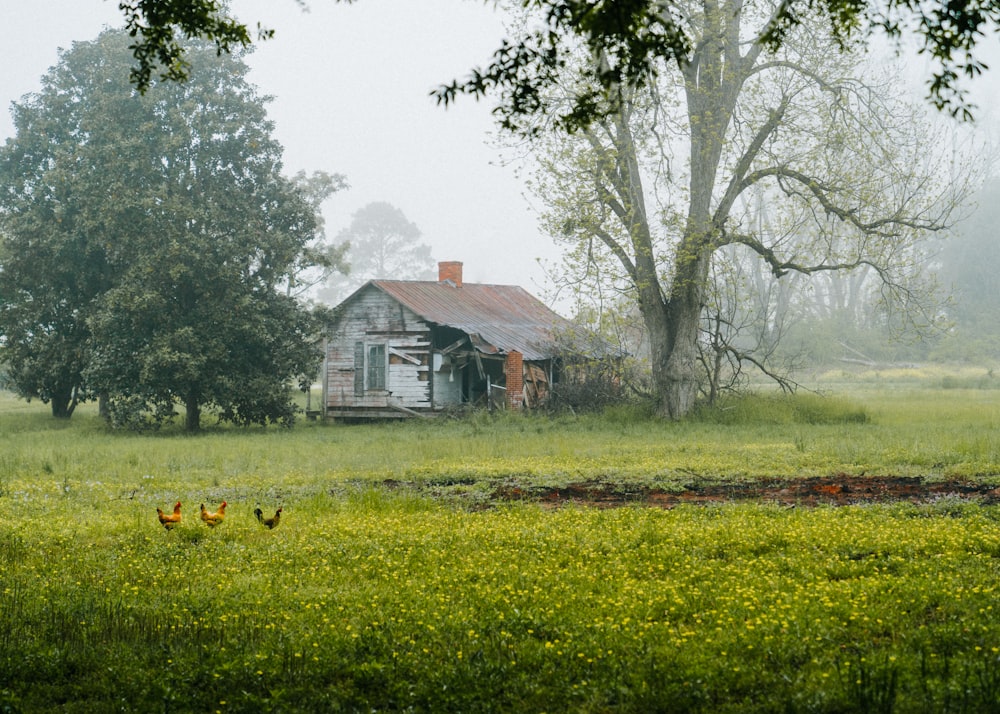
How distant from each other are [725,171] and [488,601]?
1029 inches

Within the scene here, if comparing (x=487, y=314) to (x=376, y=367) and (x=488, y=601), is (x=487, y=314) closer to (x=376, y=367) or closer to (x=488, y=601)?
(x=376, y=367)

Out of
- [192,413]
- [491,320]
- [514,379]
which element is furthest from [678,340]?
[192,413]

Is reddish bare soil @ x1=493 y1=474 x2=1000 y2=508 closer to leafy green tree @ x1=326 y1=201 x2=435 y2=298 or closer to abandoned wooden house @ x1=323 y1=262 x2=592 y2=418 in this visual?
abandoned wooden house @ x1=323 y1=262 x2=592 y2=418

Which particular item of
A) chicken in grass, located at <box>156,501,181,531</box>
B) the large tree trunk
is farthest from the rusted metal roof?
chicken in grass, located at <box>156,501,181,531</box>

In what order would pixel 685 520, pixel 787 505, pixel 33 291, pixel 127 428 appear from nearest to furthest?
pixel 685 520 → pixel 787 505 → pixel 127 428 → pixel 33 291

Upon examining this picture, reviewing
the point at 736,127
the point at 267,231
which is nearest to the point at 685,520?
the point at 736,127

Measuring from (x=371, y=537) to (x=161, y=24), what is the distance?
620 cm

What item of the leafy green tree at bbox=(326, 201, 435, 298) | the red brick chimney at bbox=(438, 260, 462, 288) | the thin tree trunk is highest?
the leafy green tree at bbox=(326, 201, 435, 298)

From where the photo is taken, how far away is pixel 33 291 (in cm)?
3631

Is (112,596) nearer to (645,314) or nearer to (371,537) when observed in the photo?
(371,537)

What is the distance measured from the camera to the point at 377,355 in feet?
126

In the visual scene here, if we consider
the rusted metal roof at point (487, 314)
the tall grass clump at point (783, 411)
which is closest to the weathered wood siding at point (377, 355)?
the rusted metal roof at point (487, 314)

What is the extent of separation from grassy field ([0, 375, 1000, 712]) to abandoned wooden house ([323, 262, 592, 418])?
19350 mm

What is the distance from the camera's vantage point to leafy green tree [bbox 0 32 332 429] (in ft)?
108
